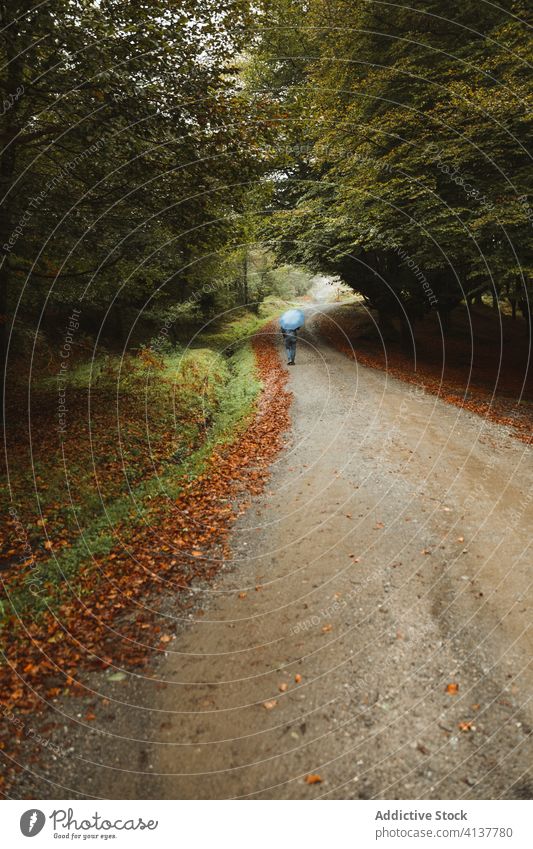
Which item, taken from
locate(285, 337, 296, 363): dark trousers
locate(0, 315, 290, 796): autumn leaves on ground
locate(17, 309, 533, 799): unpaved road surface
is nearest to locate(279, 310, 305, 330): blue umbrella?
locate(285, 337, 296, 363): dark trousers

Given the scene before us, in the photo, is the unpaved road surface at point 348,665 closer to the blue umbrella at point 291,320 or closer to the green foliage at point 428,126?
the green foliage at point 428,126

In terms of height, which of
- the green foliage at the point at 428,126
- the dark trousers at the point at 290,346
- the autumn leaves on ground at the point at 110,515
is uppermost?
the green foliage at the point at 428,126

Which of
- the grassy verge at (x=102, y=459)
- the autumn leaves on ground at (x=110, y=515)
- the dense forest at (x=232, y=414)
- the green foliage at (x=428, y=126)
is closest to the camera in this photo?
the dense forest at (x=232, y=414)

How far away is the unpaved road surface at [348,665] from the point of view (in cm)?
349

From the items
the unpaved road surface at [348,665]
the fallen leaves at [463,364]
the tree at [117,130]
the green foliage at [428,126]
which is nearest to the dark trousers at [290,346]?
the fallen leaves at [463,364]

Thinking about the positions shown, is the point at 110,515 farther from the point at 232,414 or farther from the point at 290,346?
the point at 290,346

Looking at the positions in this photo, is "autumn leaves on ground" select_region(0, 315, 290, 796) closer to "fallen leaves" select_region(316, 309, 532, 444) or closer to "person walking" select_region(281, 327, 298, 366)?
"person walking" select_region(281, 327, 298, 366)

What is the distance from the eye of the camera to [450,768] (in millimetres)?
3428

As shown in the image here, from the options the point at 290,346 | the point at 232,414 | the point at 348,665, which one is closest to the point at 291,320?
the point at 290,346

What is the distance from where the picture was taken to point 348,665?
4.39 meters

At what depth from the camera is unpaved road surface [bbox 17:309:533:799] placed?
3.49m

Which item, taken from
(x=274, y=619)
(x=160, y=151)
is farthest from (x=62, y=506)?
(x=160, y=151)

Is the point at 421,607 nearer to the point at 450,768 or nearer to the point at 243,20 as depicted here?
the point at 450,768

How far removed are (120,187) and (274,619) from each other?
948 cm
